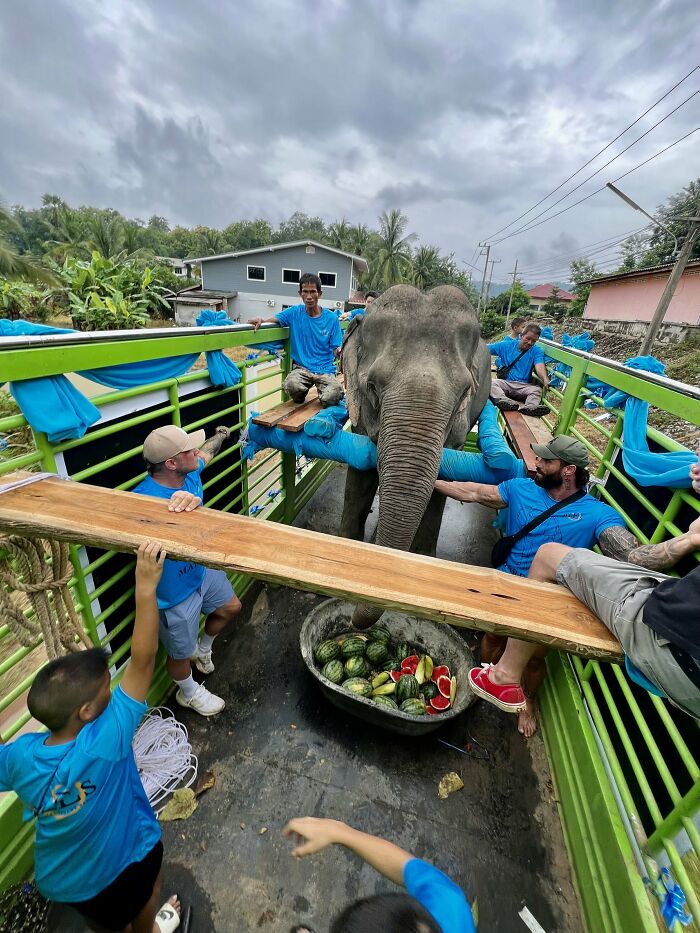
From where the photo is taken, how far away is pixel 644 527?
2.75 metres

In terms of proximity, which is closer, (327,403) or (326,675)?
(326,675)

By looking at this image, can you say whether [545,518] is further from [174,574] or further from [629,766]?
[174,574]

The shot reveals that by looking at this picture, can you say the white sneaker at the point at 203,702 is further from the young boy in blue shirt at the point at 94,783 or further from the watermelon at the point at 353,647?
the young boy in blue shirt at the point at 94,783

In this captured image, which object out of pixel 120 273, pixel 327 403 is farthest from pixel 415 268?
pixel 327 403

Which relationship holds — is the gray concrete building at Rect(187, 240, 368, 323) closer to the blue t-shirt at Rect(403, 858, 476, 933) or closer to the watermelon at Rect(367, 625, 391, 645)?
the watermelon at Rect(367, 625, 391, 645)

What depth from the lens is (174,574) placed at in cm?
269

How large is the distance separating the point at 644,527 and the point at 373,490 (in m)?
2.43

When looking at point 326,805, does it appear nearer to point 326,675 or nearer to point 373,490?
point 326,675

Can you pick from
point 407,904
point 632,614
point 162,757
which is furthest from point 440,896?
point 162,757

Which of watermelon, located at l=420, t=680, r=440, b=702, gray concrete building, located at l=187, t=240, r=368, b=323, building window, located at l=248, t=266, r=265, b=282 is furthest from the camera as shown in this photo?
building window, located at l=248, t=266, r=265, b=282

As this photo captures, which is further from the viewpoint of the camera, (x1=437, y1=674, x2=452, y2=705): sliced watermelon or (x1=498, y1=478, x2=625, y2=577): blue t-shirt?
(x1=437, y1=674, x2=452, y2=705): sliced watermelon

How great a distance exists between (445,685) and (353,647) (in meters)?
0.76

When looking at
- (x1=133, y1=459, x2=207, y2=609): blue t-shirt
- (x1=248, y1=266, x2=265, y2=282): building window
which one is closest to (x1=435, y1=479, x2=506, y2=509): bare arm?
(x1=133, y1=459, x2=207, y2=609): blue t-shirt

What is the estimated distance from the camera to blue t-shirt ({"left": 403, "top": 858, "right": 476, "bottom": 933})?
1059 mm
